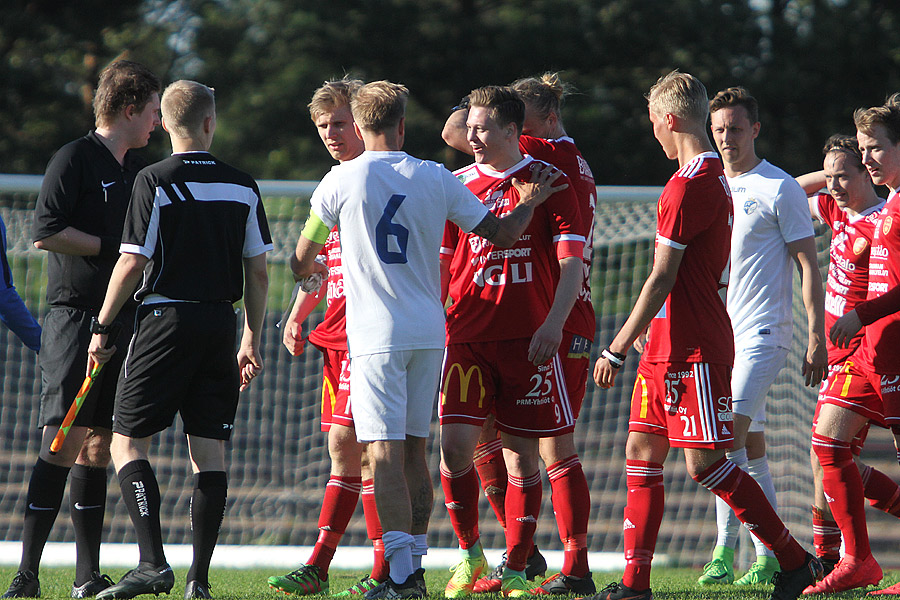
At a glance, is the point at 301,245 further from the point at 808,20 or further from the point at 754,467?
the point at 808,20

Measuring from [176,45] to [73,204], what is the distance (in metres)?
16.6

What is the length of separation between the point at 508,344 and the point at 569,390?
20.6 inches

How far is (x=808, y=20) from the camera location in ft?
57.7

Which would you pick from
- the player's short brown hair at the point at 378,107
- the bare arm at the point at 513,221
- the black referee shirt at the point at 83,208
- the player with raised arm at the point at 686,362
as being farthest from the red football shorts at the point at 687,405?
the black referee shirt at the point at 83,208

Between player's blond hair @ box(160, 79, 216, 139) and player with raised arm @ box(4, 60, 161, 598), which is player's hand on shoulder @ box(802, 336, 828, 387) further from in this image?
player with raised arm @ box(4, 60, 161, 598)

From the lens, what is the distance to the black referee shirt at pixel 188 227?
4.52 meters

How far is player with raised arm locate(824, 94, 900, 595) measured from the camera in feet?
16.8

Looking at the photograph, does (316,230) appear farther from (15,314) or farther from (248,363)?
(15,314)

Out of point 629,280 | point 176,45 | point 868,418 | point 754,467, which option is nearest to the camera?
point 868,418

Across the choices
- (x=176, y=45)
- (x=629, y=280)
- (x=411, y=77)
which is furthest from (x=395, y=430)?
(x=176, y=45)

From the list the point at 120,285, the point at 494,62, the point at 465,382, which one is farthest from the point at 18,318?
the point at 494,62

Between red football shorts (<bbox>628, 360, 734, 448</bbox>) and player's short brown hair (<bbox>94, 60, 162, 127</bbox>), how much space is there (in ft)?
9.15

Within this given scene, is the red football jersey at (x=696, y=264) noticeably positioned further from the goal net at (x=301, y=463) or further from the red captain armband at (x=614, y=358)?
the goal net at (x=301, y=463)

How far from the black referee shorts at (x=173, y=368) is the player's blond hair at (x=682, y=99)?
7.12 feet
